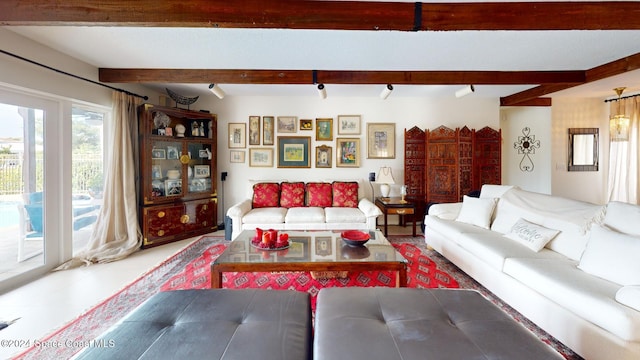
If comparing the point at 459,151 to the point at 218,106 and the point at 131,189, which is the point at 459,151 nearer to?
the point at 218,106

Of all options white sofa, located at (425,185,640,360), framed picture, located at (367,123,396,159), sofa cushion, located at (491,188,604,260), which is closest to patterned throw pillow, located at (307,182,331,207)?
framed picture, located at (367,123,396,159)

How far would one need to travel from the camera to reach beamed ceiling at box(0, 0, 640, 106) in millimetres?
1798

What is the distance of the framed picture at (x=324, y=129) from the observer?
4.43 meters

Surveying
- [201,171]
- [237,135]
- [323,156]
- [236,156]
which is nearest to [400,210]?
[323,156]

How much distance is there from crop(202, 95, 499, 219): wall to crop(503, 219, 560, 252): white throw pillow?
224 centimetres

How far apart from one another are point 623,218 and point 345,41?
8.32ft

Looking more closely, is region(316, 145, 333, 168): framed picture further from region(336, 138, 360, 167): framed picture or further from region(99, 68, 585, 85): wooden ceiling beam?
region(99, 68, 585, 85): wooden ceiling beam

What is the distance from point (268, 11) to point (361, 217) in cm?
262

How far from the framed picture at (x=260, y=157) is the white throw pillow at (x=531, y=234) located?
353 centimetres

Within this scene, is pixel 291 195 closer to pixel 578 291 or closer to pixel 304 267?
pixel 304 267

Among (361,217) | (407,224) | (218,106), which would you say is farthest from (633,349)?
(218,106)

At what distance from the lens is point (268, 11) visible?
1801mm

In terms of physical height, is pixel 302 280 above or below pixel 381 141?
below

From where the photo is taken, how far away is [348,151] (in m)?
4.45
